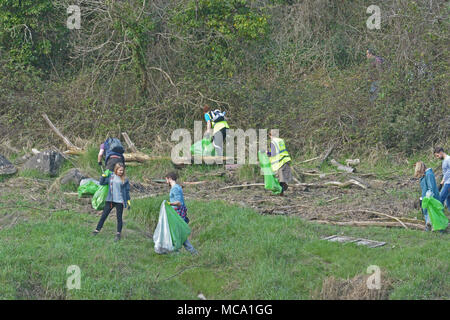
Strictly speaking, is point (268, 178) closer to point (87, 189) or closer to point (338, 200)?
point (338, 200)

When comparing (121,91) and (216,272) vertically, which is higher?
(121,91)

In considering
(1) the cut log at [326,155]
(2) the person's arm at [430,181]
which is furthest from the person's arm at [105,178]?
(1) the cut log at [326,155]

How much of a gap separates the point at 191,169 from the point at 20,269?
823cm

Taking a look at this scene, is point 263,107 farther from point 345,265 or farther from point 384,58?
point 345,265

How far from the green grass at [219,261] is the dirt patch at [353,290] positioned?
0.56 ft

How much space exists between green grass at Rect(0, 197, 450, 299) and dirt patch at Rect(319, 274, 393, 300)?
0.56ft

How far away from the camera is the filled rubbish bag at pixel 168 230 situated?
1048 centimetres

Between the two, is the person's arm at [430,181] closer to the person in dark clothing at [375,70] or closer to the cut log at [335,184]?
the cut log at [335,184]

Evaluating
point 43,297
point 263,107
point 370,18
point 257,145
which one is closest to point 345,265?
point 43,297

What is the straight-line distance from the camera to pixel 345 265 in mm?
10062

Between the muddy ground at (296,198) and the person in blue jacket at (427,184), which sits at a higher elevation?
the person in blue jacket at (427,184)

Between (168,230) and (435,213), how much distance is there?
4497 mm
